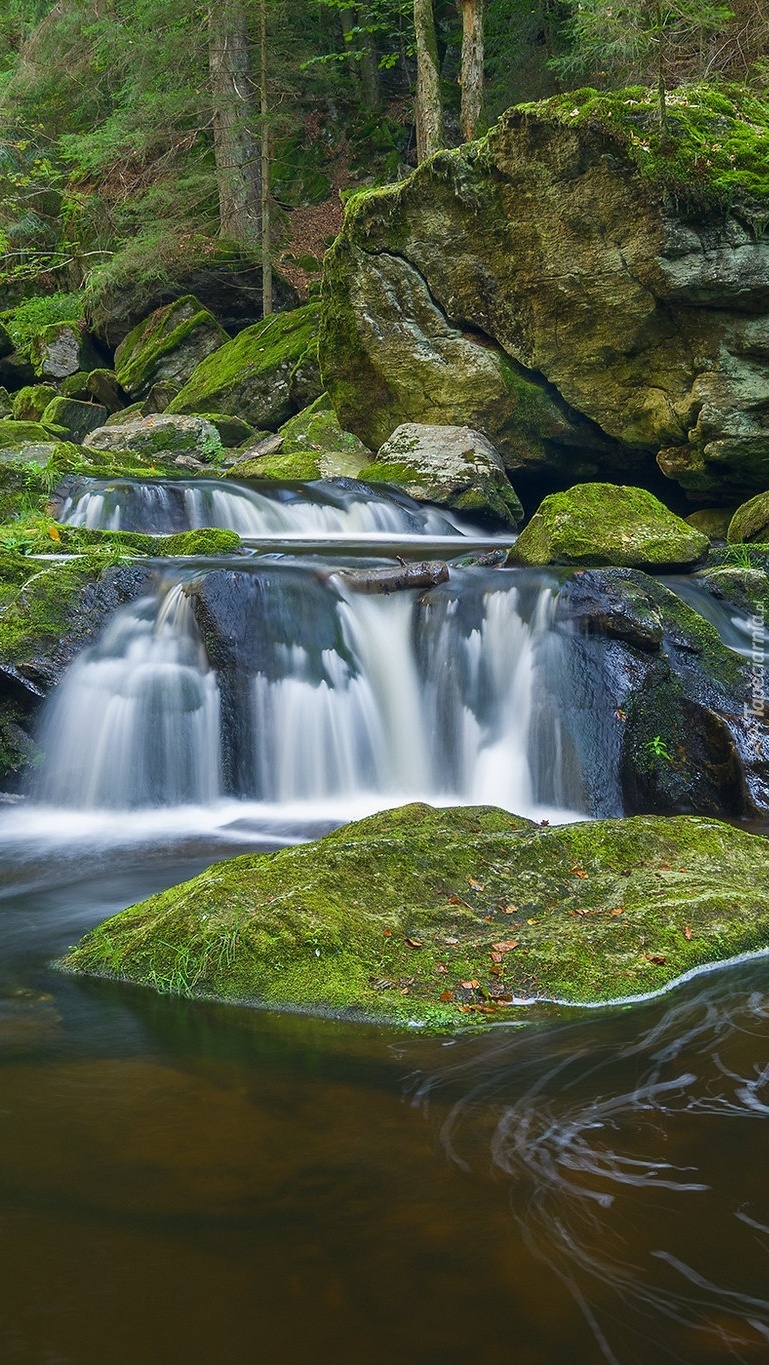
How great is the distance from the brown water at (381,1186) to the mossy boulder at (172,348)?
17.4 metres

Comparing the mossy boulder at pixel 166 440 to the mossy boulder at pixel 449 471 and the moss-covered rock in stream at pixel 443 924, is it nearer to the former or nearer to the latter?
the mossy boulder at pixel 449 471

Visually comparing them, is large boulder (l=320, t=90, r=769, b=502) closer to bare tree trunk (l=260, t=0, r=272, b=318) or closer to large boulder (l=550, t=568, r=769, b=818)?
large boulder (l=550, t=568, r=769, b=818)

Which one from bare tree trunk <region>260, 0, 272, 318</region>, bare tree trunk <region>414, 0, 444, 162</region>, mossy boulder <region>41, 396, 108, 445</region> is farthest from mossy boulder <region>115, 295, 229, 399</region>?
bare tree trunk <region>414, 0, 444, 162</region>

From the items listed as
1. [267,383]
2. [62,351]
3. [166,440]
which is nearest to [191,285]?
[62,351]

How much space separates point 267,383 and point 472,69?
18.4ft

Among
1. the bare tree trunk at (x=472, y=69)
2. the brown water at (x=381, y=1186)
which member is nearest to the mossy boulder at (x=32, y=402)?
the bare tree trunk at (x=472, y=69)

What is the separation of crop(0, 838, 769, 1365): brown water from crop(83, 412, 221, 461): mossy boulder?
12523 millimetres

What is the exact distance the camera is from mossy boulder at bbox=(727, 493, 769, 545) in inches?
392

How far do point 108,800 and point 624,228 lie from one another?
8110mm

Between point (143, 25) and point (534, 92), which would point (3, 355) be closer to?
point (143, 25)

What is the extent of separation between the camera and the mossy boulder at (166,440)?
14.9 meters

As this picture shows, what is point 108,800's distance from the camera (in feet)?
22.0

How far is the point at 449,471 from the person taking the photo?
12.3 metres

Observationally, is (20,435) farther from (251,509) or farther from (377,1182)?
(377,1182)
